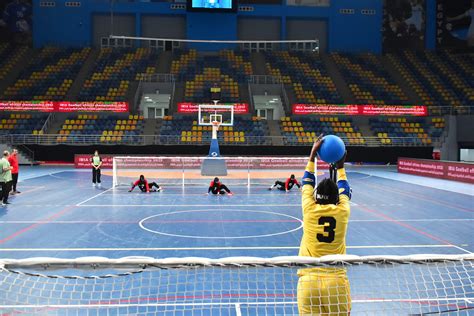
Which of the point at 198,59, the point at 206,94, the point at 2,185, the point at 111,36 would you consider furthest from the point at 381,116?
the point at 2,185

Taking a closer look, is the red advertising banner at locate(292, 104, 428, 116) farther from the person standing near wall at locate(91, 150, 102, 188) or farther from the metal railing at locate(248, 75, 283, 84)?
the person standing near wall at locate(91, 150, 102, 188)

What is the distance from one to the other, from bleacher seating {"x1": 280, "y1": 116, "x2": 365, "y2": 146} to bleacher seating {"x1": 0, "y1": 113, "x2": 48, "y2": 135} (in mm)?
21820

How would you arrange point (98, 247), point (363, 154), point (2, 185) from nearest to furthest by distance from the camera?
point (98, 247), point (2, 185), point (363, 154)

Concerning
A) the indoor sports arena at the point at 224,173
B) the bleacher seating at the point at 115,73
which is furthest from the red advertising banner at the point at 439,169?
the bleacher seating at the point at 115,73

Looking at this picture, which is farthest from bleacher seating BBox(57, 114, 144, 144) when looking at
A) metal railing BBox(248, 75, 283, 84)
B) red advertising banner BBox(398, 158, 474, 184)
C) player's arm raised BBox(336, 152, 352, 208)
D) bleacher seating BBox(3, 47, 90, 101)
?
player's arm raised BBox(336, 152, 352, 208)

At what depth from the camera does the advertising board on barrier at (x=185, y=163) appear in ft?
92.1

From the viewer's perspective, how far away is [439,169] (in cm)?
2822

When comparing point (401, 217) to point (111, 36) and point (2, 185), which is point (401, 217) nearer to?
point (2, 185)

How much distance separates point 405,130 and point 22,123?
116 feet

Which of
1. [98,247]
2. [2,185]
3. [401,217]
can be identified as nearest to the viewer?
[98,247]

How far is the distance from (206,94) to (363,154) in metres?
16.4

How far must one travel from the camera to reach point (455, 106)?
41.6m

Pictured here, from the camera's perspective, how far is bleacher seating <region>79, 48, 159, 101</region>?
42.7m

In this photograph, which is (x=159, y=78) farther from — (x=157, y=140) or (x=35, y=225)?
(x=35, y=225)
